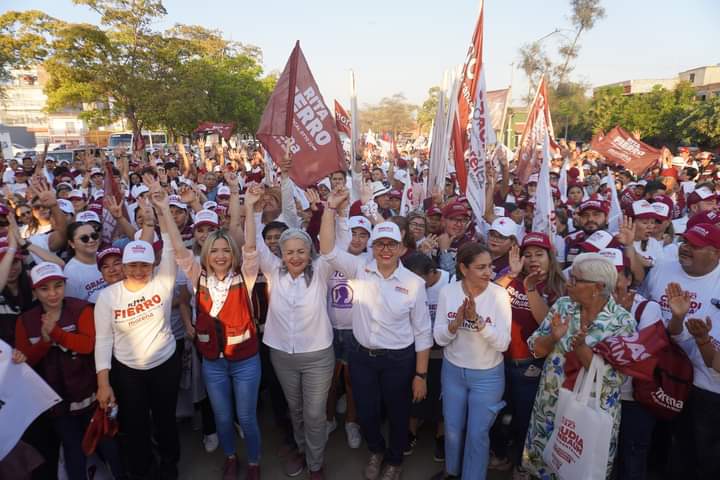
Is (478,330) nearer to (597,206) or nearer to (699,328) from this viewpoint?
(699,328)

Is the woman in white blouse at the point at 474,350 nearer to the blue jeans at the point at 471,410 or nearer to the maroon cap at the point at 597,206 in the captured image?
the blue jeans at the point at 471,410

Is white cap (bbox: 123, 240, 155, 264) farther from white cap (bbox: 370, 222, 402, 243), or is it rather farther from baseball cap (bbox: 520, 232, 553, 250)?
baseball cap (bbox: 520, 232, 553, 250)

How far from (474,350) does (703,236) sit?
1695 mm

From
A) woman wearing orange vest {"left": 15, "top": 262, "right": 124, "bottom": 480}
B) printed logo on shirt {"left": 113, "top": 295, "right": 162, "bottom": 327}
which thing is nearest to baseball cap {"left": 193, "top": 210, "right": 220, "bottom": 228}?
printed logo on shirt {"left": 113, "top": 295, "right": 162, "bottom": 327}

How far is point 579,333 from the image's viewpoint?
2.67 meters

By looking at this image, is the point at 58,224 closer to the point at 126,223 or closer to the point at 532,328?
the point at 126,223

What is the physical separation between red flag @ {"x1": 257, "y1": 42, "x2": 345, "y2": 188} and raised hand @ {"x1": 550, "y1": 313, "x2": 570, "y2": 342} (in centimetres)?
274

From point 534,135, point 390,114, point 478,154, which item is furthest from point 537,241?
point 390,114

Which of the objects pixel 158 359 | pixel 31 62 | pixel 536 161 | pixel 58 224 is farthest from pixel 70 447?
pixel 31 62

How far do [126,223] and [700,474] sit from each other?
520 centimetres

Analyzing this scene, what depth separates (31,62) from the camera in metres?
21.6

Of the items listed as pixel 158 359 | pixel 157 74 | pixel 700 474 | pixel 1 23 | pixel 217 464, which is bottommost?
pixel 217 464

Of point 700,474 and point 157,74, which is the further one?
point 157,74

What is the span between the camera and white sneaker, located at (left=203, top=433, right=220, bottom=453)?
3919 mm
